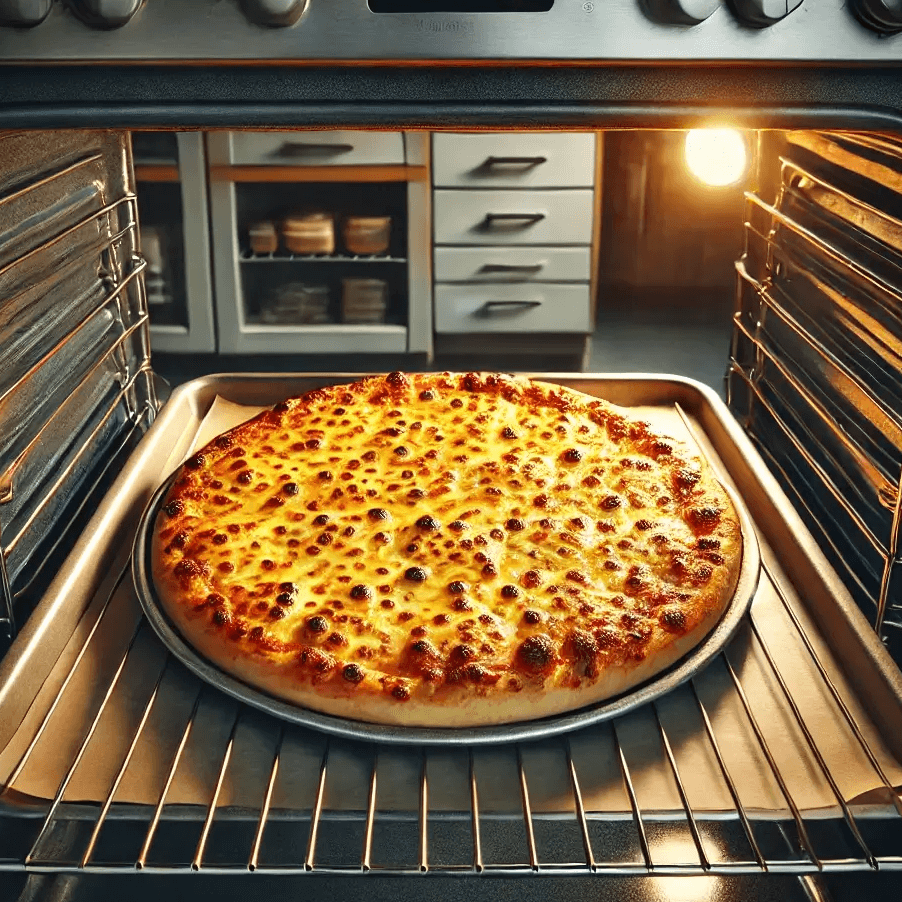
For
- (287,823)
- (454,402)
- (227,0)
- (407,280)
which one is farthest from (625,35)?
(407,280)

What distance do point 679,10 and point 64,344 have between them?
0.69 m

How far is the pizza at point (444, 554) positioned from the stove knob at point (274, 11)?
0.50 metres

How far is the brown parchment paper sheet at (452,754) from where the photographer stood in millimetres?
775

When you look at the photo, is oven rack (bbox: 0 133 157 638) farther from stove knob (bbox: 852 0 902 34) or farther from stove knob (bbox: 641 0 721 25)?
stove knob (bbox: 852 0 902 34)

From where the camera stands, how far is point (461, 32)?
642 millimetres

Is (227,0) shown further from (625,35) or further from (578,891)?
(578,891)

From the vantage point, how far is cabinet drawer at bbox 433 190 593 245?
11.6 ft

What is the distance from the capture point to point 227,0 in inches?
24.6

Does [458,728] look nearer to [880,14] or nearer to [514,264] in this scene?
[880,14]

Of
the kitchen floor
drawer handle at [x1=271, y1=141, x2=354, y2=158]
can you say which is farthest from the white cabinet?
drawer handle at [x1=271, y1=141, x2=354, y2=158]

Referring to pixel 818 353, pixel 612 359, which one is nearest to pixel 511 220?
pixel 612 359

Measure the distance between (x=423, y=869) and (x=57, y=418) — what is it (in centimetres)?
72

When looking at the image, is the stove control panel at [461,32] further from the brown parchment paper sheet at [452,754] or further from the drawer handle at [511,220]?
the drawer handle at [511,220]

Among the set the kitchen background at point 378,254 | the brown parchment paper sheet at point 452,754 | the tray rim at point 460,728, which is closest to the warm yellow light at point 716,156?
the tray rim at point 460,728
